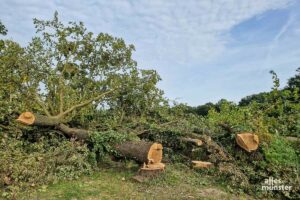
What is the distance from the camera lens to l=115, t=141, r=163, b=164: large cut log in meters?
6.82

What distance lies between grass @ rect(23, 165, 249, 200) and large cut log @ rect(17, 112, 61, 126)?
1.76 metres

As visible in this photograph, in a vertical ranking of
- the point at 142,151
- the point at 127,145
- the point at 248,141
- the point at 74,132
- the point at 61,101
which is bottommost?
the point at 142,151

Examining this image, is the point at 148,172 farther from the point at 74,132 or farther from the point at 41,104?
the point at 41,104

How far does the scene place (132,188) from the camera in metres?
6.11

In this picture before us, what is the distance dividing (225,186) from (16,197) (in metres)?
3.74

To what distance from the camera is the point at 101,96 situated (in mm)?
9055

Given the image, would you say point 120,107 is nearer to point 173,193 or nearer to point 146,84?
point 146,84

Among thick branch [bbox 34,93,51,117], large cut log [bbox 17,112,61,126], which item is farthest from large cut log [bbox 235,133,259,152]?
thick branch [bbox 34,93,51,117]

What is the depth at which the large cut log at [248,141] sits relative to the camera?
23.0 feet

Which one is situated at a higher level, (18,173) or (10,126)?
(10,126)

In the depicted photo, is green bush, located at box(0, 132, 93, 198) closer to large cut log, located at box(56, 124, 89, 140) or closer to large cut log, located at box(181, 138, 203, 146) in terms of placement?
large cut log, located at box(56, 124, 89, 140)

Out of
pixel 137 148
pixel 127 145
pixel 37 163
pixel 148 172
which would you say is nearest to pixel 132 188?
pixel 148 172

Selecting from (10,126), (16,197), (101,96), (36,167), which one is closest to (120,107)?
(101,96)

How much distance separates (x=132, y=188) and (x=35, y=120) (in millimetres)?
2793
